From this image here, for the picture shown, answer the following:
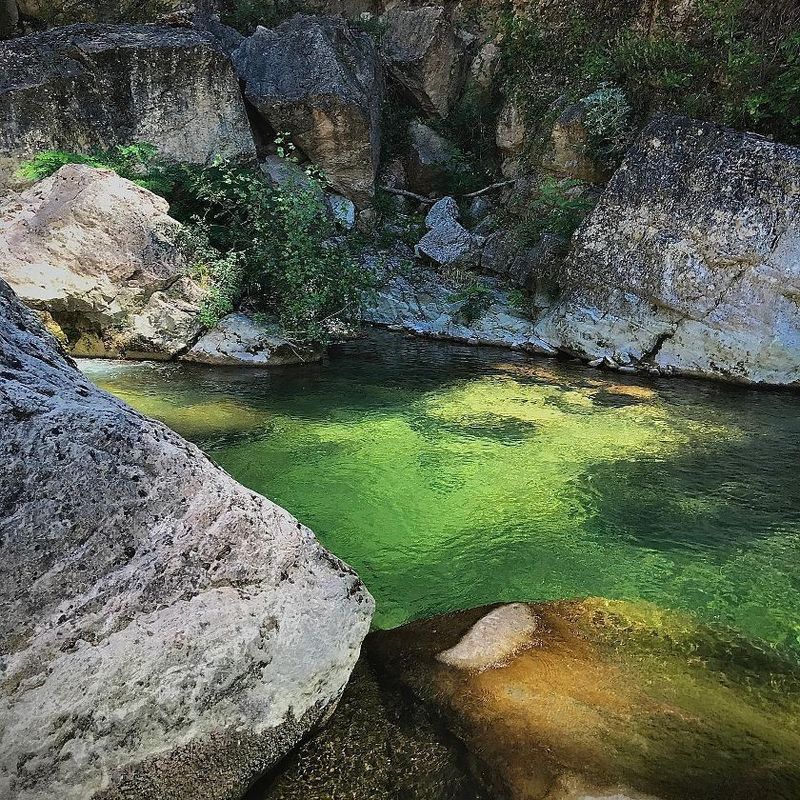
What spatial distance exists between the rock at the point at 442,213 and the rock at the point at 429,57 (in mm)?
3521

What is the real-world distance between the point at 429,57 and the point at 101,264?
11810mm

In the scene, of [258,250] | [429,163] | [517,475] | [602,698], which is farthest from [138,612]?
[429,163]

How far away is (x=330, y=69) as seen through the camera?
14438mm

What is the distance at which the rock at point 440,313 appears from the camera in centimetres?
1109

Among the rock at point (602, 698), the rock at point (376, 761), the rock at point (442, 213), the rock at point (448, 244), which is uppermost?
the rock at point (442, 213)

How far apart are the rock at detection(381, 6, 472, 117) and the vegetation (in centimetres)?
830

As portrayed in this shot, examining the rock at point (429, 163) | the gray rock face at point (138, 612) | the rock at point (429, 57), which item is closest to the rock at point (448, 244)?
the rock at point (429, 163)

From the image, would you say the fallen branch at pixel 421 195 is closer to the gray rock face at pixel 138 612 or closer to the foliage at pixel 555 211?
Answer: the foliage at pixel 555 211

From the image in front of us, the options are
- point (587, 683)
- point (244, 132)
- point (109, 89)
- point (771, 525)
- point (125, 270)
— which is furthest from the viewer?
point (244, 132)

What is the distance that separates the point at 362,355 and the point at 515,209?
6.54 metres

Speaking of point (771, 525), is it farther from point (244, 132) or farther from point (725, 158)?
point (244, 132)

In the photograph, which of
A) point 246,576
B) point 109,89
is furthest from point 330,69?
point 246,576

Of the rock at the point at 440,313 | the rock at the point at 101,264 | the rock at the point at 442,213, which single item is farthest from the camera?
the rock at the point at 442,213

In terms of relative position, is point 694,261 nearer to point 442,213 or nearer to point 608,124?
point 608,124
